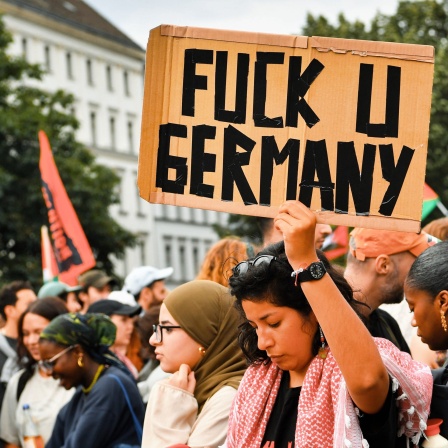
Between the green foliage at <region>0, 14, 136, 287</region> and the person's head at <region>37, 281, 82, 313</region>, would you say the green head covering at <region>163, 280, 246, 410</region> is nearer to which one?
the person's head at <region>37, 281, 82, 313</region>

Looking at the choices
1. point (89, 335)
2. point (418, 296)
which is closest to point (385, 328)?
point (418, 296)

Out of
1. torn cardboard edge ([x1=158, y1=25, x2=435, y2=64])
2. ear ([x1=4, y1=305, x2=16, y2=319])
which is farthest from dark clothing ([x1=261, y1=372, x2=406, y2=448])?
ear ([x1=4, y1=305, x2=16, y2=319])

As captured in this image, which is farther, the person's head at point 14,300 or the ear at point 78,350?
the person's head at point 14,300

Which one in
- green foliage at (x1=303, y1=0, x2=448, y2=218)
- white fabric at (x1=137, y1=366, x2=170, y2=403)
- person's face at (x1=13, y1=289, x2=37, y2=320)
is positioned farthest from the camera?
green foliage at (x1=303, y1=0, x2=448, y2=218)

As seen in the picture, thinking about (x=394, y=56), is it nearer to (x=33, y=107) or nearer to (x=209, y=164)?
(x=209, y=164)

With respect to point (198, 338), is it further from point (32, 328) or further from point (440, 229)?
point (32, 328)

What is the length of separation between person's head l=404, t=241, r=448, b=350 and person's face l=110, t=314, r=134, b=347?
4719mm

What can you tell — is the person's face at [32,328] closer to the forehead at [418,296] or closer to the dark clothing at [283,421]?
the dark clothing at [283,421]

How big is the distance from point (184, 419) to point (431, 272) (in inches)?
54.4

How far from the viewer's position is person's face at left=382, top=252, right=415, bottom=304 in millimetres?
5938

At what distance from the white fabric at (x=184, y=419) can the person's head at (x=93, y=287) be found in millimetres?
5617

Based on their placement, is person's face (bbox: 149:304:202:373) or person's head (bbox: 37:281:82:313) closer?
person's face (bbox: 149:304:202:373)

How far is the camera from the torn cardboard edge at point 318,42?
3.88 meters

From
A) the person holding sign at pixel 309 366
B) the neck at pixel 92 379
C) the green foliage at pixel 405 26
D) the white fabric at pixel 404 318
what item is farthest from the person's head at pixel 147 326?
the green foliage at pixel 405 26
